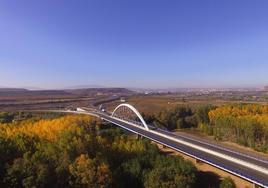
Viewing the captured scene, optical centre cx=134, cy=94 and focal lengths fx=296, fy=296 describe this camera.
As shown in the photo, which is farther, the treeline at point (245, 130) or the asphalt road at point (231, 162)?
the treeline at point (245, 130)

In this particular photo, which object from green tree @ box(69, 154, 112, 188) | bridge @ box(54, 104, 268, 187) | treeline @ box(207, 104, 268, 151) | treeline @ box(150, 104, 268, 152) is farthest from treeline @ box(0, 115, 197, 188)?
treeline @ box(150, 104, 268, 152)

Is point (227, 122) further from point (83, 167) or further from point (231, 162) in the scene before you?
point (83, 167)

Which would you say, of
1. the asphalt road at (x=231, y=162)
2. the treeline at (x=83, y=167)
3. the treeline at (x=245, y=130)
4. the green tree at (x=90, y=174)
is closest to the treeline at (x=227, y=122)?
the treeline at (x=245, y=130)

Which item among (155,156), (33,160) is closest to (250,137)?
(155,156)

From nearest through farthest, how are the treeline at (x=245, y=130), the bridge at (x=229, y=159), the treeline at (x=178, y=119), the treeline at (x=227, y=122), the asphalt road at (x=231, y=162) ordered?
the asphalt road at (x=231, y=162)
the bridge at (x=229, y=159)
the treeline at (x=245, y=130)
the treeline at (x=227, y=122)
the treeline at (x=178, y=119)

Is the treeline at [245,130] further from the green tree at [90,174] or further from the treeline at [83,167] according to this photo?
the green tree at [90,174]

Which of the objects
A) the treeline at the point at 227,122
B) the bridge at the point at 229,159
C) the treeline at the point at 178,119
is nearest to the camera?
the bridge at the point at 229,159

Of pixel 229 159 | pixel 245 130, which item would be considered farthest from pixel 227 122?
pixel 229 159

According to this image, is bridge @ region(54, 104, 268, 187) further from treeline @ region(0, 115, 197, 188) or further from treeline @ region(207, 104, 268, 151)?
treeline @ region(207, 104, 268, 151)

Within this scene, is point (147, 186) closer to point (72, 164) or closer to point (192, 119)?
point (72, 164)
